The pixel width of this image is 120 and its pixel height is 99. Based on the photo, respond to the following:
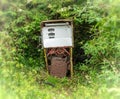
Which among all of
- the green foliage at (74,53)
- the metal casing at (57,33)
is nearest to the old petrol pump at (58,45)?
the metal casing at (57,33)

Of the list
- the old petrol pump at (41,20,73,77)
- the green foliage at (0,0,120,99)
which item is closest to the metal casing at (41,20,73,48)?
the old petrol pump at (41,20,73,77)

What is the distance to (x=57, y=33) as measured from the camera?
7.08 metres

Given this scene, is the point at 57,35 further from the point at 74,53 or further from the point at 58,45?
the point at 74,53

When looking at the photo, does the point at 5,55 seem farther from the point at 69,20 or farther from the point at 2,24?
Result: the point at 69,20

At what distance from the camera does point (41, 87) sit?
6.82 meters

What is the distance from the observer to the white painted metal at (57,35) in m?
7.03

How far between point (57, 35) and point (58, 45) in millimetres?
224

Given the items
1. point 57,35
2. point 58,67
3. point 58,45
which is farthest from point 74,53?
point 57,35

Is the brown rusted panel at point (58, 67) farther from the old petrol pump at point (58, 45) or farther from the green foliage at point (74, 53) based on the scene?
the green foliage at point (74, 53)

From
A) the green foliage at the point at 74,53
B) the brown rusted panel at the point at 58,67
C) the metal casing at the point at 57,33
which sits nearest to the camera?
the green foliage at the point at 74,53

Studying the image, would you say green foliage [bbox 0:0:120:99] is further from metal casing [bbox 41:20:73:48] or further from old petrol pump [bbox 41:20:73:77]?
metal casing [bbox 41:20:73:48]

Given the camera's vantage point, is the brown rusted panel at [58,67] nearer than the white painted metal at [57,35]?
No

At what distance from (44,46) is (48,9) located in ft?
3.66

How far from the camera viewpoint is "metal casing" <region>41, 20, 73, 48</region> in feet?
23.0
